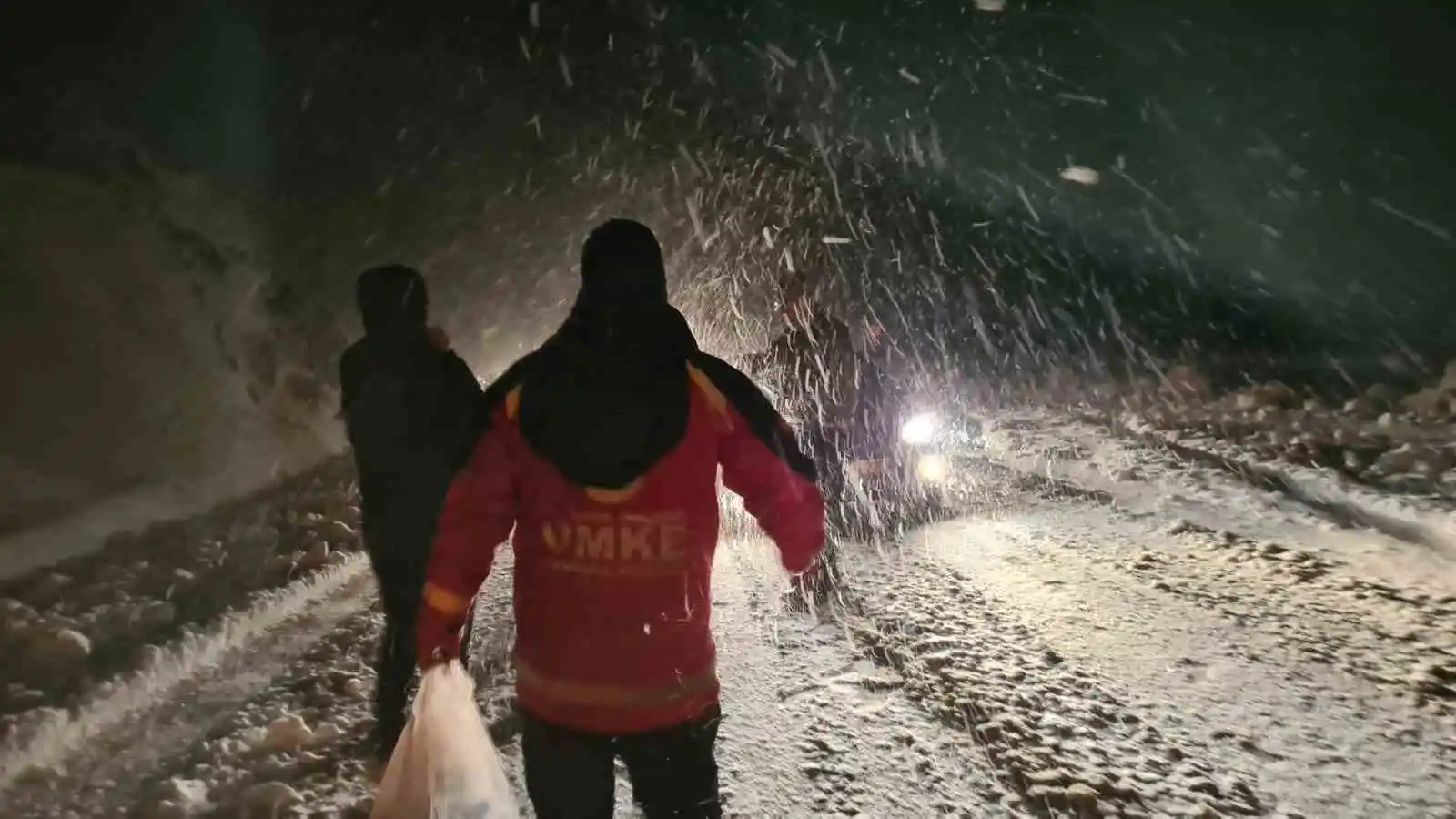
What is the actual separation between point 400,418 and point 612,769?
1.76 meters

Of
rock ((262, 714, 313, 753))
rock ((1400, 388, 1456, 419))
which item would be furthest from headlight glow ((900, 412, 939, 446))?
rock ((1400, 388, 1456, 419))

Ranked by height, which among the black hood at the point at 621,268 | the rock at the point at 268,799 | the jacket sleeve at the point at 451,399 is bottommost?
the rock at the point at 268,799

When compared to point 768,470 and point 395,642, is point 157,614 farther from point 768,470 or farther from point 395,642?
point 768,470

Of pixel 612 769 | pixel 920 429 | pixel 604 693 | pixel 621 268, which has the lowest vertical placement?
pixel 612 769

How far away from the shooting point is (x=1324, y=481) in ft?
A: 26.4

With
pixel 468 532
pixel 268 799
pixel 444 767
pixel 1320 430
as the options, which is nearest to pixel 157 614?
pixel 268 799

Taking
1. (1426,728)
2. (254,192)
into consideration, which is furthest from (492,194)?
(1426,728)

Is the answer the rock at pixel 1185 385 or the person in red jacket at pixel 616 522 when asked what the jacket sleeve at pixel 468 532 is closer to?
the person in red jacket at pixel 616 522

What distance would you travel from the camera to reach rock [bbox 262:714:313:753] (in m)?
3.77

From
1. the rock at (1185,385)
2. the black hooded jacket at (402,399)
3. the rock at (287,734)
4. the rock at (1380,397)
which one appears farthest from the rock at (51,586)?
the rock at (1185,385)

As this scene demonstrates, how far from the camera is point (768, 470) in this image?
194cm

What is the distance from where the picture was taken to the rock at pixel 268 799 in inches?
128

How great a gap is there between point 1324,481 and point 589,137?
34.0ft

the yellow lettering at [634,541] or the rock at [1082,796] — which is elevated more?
the yellow lettering at [634,541]
